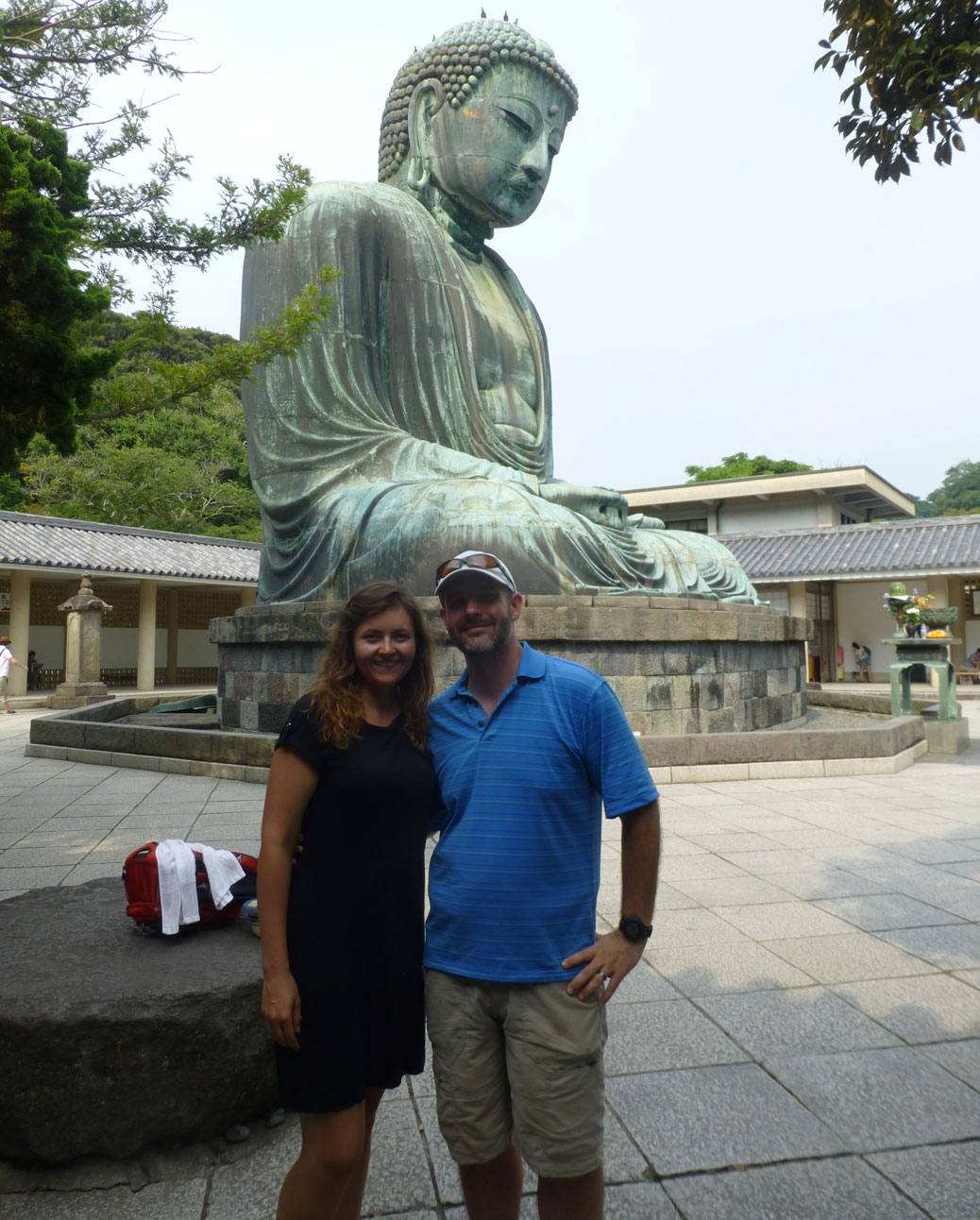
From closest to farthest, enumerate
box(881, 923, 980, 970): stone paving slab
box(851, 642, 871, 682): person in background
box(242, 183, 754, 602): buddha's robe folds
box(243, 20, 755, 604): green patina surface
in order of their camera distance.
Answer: box(881, 923, 980, 970): stone paving slab
box(242, 183, 754, 602): buddha's robe folds
box(243, 20, 755, 604): green patina surface
box(851, 642, 871, 682): person in background

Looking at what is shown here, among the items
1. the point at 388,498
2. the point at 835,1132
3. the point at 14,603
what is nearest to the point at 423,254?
the point at 388,498

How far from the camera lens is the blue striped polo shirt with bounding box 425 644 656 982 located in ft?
4.86

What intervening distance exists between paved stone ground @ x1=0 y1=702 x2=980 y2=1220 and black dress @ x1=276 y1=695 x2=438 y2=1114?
16.6 inches

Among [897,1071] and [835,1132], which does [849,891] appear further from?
[835,1132]

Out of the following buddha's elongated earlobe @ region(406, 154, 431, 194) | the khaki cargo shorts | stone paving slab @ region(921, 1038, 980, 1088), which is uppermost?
buddha's elongated earlobe @ region(406, 154, 431, 194)

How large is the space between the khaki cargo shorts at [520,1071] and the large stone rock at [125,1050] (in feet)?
1.96

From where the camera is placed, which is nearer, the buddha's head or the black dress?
the black dress

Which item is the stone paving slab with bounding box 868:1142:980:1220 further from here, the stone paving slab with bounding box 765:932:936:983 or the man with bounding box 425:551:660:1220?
the stone paving slab with bounding box 765:932:936:983

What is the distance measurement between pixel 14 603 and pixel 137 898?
1599cm

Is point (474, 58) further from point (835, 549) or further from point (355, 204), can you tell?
point (835, 549)

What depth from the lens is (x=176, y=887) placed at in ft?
6.91

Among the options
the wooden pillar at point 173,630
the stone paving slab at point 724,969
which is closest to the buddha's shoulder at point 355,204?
the stone paving slab at point 724,969

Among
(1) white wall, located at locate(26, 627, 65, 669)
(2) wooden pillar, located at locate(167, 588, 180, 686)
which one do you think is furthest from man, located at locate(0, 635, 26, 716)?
(2) wooden pillar, located at locate(167, 588, 180, 686)

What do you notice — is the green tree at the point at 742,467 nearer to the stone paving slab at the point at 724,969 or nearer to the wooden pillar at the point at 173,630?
the wooden pillar at the point at 173,630
